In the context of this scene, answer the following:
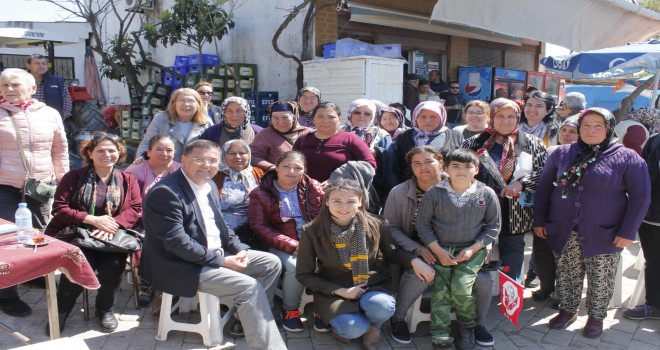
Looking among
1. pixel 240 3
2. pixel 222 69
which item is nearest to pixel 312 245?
pixel 222 69

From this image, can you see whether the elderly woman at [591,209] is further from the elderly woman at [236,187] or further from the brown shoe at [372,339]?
the elderly woman at [236,187]

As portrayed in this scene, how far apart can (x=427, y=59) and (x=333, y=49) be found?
3052 millimetres

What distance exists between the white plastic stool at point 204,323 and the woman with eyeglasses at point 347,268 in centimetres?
58

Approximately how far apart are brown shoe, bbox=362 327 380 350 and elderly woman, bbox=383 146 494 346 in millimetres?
203

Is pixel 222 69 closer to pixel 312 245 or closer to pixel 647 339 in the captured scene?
pixel 312 245

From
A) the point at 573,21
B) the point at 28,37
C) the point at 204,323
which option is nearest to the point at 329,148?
the point at 204,323

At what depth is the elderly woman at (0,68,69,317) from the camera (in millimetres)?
3627

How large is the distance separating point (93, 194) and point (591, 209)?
3.36m

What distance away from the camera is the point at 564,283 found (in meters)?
3.55

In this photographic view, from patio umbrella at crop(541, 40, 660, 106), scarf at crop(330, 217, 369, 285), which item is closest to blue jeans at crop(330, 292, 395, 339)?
scarf at crop(330, 217, 369, 285)

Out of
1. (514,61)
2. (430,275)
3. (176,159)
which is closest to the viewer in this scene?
(430,275)

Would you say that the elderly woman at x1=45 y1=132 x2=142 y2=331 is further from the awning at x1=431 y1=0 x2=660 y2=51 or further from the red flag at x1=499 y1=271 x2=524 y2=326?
the awning at x1=431 y1=0 x2=660 y2=51

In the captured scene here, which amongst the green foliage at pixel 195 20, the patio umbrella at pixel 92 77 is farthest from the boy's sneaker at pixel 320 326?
the patio umbrella at pixel 92 77

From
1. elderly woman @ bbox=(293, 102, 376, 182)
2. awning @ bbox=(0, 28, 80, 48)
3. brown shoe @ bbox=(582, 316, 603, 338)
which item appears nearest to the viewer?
brown shoe @ bbox=(582, 316, 603, 338)
